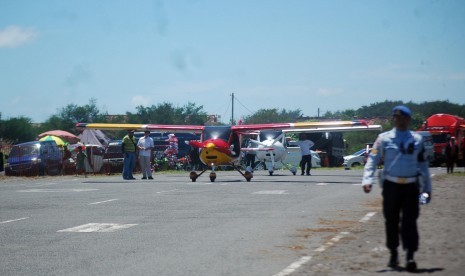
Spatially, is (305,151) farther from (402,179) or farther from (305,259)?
(402,179)

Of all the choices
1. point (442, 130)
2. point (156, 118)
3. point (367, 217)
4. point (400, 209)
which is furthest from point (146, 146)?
point (156, 118)

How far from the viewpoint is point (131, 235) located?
13.0 meters

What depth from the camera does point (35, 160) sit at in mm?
40031

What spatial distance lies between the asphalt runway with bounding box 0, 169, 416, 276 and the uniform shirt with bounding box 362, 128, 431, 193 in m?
1.68

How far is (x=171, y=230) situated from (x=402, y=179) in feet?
17.4

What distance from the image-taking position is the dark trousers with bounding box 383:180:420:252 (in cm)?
928

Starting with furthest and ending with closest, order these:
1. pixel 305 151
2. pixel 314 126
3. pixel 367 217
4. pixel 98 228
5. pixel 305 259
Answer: pixel 305 151 < pixel 314 126 < pixel 367 217 < pixel 98 228 < pixel 305 259

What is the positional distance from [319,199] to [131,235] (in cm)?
810

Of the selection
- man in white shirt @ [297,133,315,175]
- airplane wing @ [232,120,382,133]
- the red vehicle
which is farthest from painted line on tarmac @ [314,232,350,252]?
the red vehicle

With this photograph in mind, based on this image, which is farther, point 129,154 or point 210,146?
point 129,154

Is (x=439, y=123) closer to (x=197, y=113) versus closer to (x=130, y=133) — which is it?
(x=130, y=133)

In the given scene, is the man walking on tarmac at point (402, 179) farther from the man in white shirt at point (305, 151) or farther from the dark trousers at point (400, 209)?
the man in white shirt at point (305, 151)

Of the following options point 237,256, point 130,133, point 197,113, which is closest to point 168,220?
point 237,256

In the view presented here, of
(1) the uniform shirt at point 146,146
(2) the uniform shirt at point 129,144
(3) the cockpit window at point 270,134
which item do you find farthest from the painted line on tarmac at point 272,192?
(3) the cockpit window at point 270,134
